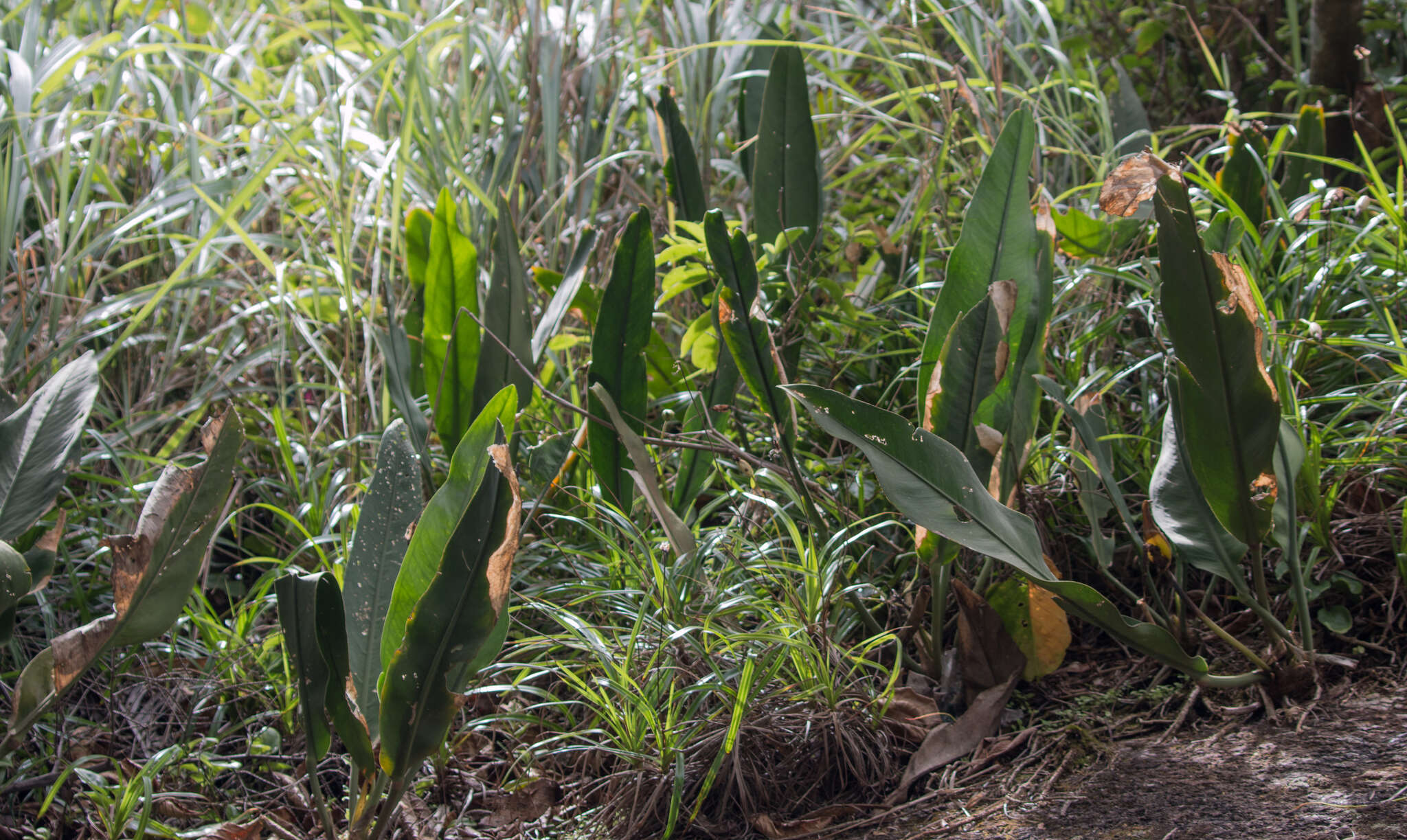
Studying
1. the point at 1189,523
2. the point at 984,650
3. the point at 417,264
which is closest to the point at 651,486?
the point at 984,650

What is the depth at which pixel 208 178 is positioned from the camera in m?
2.21

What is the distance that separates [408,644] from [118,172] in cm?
224

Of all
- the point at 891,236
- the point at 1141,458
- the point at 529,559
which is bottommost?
the point at 529,559

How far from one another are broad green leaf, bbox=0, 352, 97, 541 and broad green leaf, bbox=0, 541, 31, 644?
0.28ft

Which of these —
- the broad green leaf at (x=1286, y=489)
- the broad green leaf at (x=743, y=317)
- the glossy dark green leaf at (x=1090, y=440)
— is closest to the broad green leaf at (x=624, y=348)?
the broad green leaf at (x=743, y=317)

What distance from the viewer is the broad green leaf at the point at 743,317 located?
1176mm

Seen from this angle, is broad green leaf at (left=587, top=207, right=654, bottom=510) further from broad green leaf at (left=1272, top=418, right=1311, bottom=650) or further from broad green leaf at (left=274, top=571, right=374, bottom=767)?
broad green leaf at (left=1272, top=418, right=1311, bottom=650)

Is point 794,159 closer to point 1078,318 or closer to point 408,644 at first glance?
point 1078,318

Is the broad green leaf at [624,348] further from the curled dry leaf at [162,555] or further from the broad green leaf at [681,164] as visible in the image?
the curled dry leaf at [162,555]

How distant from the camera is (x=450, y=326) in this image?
1.66 meters

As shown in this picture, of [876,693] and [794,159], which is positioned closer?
[876,693]

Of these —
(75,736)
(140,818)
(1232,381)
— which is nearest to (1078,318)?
(1232,381)

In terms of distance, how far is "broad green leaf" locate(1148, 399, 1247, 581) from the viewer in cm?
106

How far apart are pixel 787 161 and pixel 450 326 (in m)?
0.66
